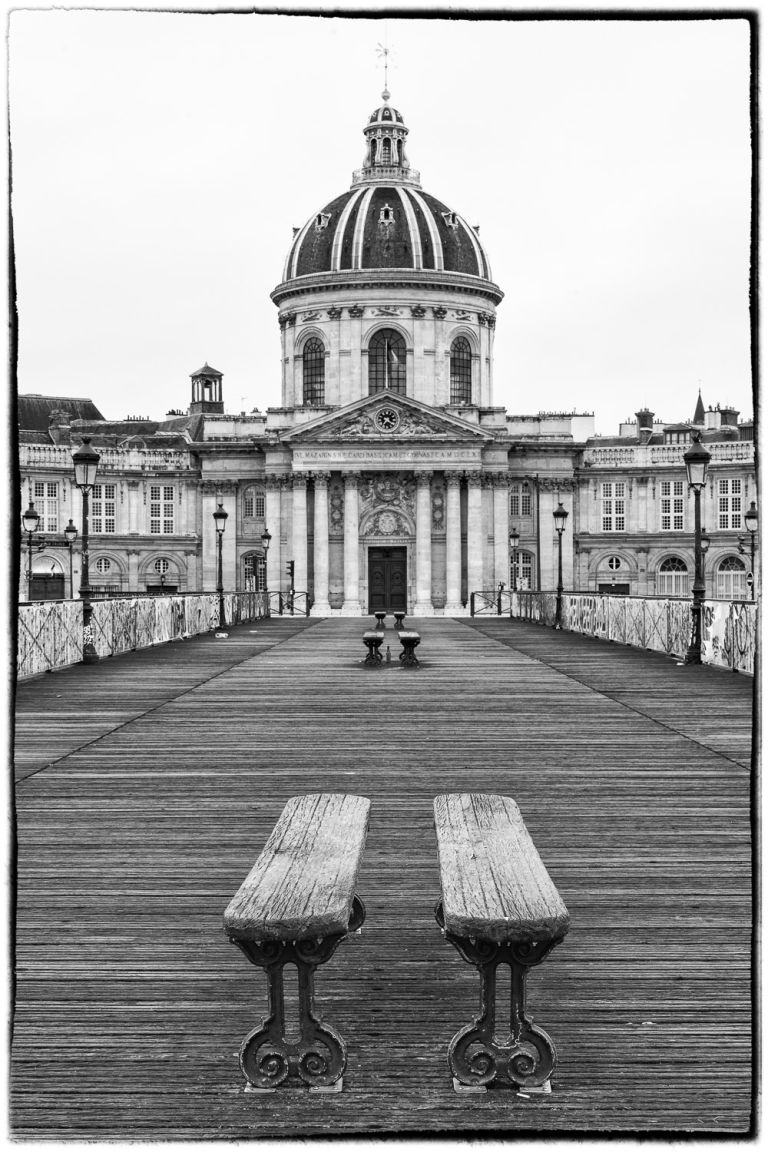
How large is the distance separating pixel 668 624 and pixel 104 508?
61.2 m

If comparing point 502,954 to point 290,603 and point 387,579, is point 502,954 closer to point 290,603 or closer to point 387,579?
point 290,603

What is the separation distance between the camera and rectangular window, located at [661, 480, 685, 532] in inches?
3398

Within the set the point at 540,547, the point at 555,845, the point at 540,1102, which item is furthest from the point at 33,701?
the point at 540,547

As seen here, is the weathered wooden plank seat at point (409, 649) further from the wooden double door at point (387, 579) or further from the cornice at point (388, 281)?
the cornice at point (388, 281)

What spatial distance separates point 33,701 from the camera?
19125 mm

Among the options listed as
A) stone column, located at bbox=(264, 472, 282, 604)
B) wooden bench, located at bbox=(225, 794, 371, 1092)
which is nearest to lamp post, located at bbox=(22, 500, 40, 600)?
stone column, located at bbox=(264, 472, 282, 604)

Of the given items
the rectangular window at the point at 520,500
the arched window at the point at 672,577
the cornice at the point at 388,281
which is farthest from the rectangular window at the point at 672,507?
the cornice at the point at 388,281

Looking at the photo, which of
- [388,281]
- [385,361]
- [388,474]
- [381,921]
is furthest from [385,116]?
[381,921]

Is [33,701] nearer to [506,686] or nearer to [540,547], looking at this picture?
[506,686]

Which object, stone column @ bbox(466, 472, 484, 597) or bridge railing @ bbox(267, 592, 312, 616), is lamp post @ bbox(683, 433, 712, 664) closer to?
bridge railing @ bbox(267, 592, 312, 616)

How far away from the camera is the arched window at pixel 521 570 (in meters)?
81.2

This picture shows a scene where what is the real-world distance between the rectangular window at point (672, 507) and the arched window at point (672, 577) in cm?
215

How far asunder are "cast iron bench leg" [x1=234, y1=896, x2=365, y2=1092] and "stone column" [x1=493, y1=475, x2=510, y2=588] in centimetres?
7311

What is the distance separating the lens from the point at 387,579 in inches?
3059
